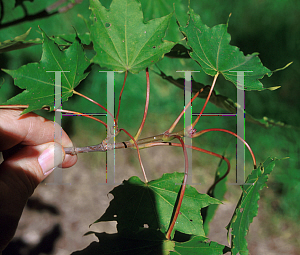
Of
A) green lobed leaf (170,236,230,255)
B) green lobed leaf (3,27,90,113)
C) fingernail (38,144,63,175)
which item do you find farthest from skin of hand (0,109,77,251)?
green lobed leaf (170,236,230,255)

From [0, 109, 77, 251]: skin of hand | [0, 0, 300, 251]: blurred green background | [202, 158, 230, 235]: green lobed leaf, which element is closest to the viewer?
[0, 109, 77, 251]: skin of hand

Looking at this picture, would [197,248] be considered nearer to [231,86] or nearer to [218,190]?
[218,190]

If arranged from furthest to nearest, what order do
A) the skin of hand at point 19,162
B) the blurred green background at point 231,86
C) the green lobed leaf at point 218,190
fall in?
the blurred green background at point 231,86 < the green lobed leaf at point 218,190 < the skin of hand at point 19,162

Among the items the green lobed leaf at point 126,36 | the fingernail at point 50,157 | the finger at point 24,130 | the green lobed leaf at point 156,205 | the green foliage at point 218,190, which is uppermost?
the green lobed leaf at point 126,36

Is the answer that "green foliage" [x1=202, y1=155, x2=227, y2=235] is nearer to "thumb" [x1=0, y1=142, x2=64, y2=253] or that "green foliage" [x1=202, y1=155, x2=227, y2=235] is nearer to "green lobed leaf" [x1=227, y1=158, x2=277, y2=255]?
"green lobed leaf" [x1=227, y1=158, x2=277, y2=255]

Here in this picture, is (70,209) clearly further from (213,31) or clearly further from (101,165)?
(213,31)

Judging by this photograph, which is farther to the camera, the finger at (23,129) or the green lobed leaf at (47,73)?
the finger at (23,129)

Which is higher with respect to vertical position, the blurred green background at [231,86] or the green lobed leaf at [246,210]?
the blurred green background at [231,86]

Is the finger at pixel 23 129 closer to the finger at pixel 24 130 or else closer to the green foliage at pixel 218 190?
the finger at pixel 24 130

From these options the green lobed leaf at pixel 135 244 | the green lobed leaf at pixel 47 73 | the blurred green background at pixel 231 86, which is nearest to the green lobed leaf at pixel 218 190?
the blurred green background at pixel 231 86
